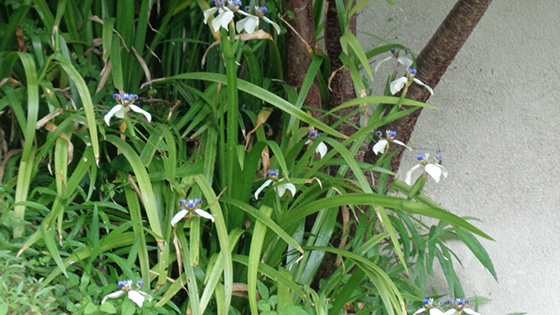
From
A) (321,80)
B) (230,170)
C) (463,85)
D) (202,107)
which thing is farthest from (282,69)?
(463,85)

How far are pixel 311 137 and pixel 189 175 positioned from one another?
34 cm

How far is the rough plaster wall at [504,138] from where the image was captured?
7.01ft

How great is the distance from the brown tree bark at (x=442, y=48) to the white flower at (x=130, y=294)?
881 mm

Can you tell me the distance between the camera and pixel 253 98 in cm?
177

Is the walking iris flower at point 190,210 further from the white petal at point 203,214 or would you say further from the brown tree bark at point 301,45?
the brown tree bark at point 301,45

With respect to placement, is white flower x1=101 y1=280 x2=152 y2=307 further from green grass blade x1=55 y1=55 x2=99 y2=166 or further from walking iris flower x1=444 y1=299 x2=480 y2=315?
walking iris flower x1=444 y1=299 x2=480 y2=315

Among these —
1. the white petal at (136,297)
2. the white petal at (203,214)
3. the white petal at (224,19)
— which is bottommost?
the white petal at (136,297)

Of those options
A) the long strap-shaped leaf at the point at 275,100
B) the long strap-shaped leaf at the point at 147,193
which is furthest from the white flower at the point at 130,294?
the long strap-shaped leaf at the point at 275,100

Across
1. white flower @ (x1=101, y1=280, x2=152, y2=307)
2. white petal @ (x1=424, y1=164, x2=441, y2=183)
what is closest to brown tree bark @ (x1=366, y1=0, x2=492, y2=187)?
white petal @ (x1=424, y1=164, x2=441, y2=183)

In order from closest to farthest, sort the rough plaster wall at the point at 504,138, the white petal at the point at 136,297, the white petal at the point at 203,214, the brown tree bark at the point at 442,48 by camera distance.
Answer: the white petal at the point at 136,297, the white petal at the point at 203,214, the brown tree bark at the point at 442,48, the rough plaster wall at the point at 504,138

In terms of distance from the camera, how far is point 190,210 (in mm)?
1353

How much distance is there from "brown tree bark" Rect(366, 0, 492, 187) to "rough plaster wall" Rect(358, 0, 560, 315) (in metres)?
0.44

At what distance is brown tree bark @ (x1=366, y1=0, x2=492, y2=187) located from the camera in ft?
5.50

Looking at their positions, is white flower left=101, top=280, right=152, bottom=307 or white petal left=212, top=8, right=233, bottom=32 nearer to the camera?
white flower left=101, top=280, right=152, bottom=307
